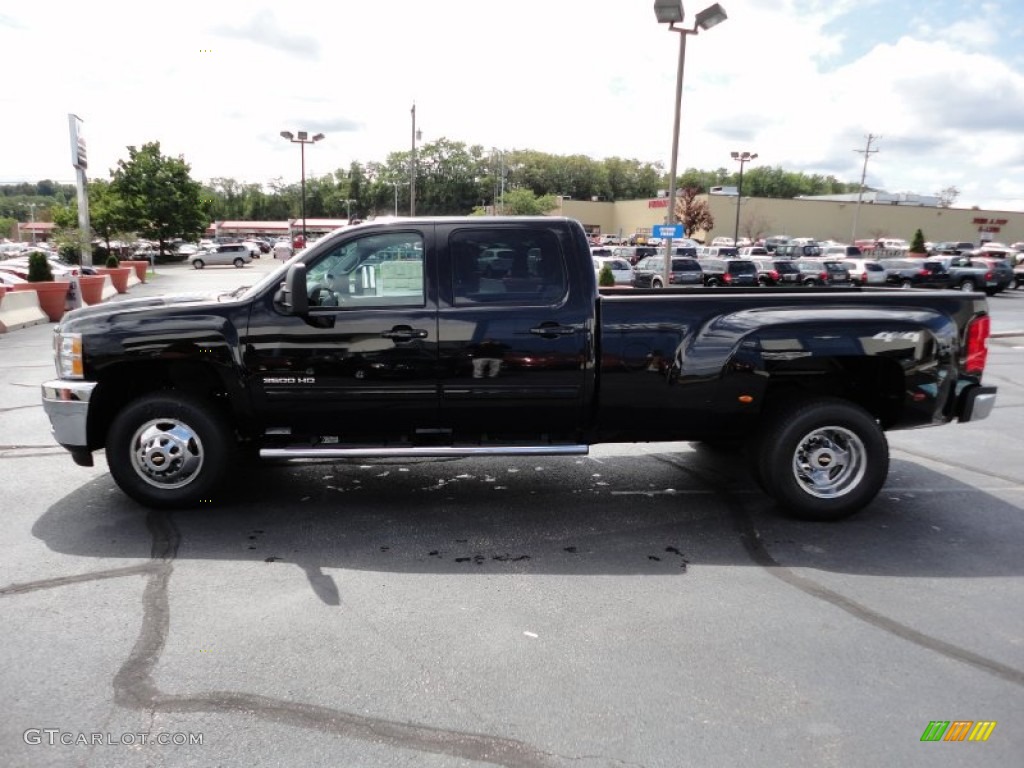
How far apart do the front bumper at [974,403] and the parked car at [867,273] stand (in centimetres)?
3088

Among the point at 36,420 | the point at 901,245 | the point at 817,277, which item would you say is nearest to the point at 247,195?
the point at 901,245

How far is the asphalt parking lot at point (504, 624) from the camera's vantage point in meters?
2.84

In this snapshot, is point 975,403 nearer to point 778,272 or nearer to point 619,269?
point 619,269

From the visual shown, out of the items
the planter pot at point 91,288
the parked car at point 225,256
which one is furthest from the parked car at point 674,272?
the parked car at point 225,256

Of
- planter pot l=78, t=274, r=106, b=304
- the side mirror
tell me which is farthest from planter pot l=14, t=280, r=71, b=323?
the side mirror

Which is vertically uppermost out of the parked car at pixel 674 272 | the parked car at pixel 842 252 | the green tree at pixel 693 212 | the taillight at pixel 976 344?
the green tree at pixel 693 212

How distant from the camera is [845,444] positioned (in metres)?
5.18

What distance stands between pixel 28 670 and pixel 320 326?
2.47 m

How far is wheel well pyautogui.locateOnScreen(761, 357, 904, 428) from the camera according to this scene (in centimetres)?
507

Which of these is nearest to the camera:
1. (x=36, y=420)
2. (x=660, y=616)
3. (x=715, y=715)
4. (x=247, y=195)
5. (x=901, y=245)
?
(x=715, y=715)

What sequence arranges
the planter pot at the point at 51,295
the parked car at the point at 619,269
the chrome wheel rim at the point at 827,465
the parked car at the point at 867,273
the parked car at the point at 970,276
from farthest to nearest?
the parked car at the point at 867,273, the parked car at the point at 970,276, the parked car at the point at 619,269, the planter pot at the point at 51,295, the chrome wheel rim at the point at 827,465

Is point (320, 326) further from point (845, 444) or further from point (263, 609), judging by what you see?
point (845, 444)

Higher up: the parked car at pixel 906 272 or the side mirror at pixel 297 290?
the side mirror at pixel 297 290

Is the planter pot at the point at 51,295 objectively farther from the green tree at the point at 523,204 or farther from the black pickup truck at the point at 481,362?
the green tree at the point at 523,204
